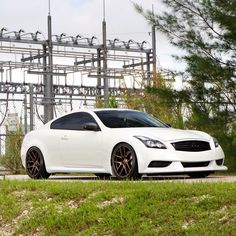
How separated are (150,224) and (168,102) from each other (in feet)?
29.3

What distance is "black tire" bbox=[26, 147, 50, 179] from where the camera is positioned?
15.6 m

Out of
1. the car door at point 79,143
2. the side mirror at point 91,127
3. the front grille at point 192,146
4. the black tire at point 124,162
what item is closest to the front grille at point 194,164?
the front grille at point 192,146

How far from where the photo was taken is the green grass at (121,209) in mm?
8664

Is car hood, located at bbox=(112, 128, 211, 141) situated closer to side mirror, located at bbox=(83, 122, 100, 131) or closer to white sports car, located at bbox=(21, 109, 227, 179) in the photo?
white sports car, located at bbox=(21, 109, 227, 179)

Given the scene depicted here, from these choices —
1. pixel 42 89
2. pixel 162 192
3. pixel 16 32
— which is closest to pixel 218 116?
pixel 162 192

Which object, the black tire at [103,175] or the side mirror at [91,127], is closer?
the side mirror at [91,127]

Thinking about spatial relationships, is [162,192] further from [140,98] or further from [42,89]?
[42,89]

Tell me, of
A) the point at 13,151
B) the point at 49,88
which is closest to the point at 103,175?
the point at 13,151

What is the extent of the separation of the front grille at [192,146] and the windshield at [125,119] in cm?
133

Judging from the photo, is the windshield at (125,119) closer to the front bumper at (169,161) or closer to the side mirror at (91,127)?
the side mirror at (91,127)

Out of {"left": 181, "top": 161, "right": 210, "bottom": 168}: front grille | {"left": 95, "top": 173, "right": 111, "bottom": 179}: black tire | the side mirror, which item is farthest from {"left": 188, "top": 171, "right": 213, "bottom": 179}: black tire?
the side mirror

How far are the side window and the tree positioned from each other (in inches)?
98.7

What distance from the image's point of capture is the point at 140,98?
25516 millimetres

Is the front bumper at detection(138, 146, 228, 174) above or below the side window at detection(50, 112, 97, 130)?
below
